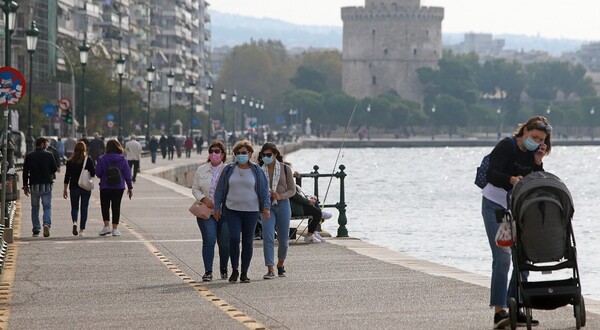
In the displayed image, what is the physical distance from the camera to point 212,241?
16.0m

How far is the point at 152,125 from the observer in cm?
12400

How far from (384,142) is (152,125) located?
5408 centimetres

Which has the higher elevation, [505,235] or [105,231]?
[505,235]

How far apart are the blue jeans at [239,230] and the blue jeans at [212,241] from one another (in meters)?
0.22

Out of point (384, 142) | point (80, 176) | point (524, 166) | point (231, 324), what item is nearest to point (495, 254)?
point (524, 166)

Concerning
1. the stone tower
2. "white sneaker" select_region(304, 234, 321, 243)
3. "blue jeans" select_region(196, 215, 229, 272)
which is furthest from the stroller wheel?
the stone tower

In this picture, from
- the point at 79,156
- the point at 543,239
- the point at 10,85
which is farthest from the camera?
the point at 79,156

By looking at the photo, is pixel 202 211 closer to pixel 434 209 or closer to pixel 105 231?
pixel 105 231

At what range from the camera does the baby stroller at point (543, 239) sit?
10859 mm

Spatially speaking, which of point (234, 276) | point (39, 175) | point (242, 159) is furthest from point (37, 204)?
point (242, 159)

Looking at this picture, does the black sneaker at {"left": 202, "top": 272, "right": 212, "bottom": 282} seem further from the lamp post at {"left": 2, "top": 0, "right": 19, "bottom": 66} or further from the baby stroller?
the lamp post at {"left": 2, "top": 0, "right": 19, "bottom": 66}

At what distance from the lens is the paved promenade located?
39.1ft

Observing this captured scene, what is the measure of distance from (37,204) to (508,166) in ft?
38.3

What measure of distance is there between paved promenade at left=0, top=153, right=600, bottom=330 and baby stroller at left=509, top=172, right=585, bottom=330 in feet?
1.49
